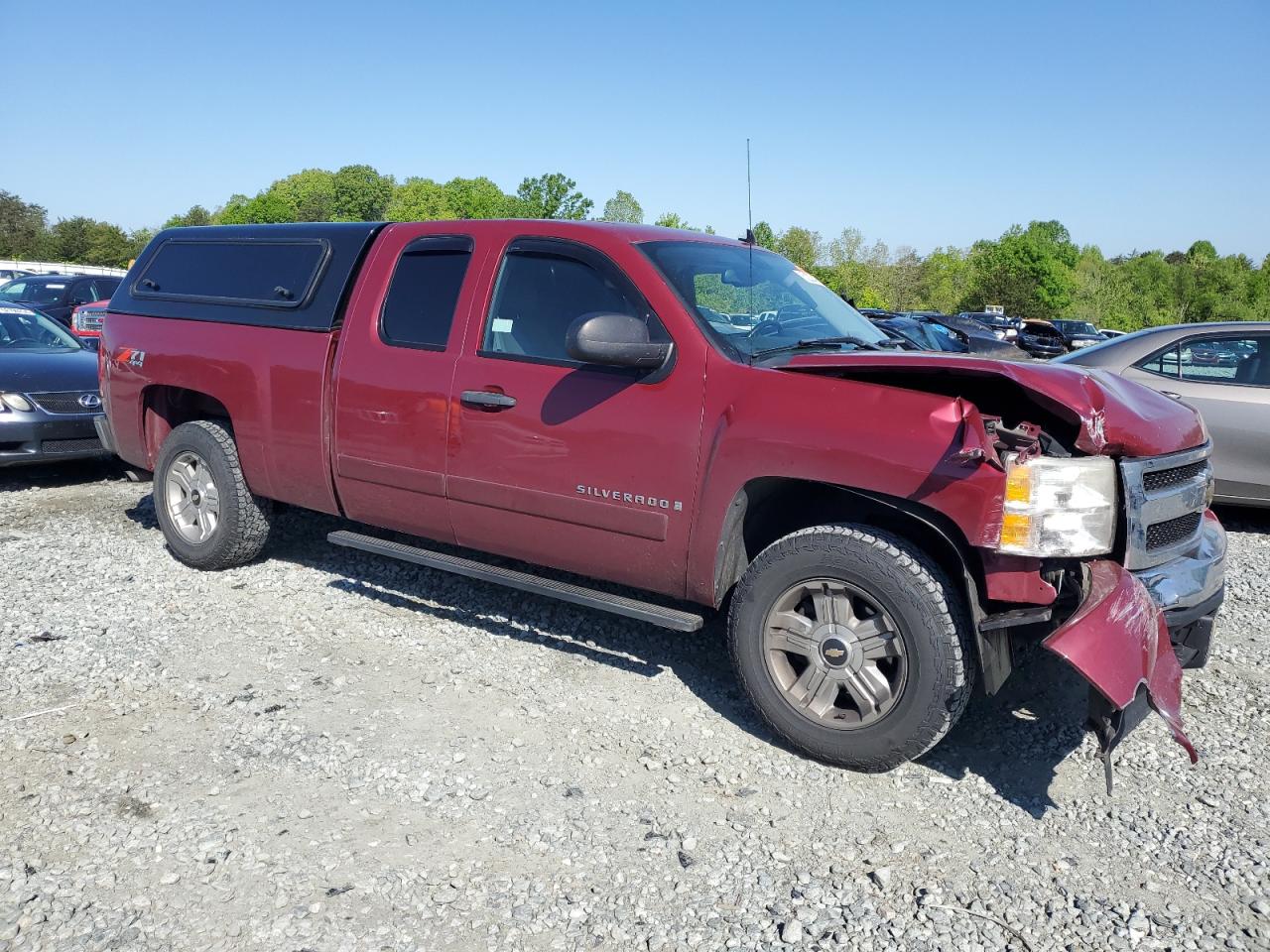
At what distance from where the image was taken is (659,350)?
3.83m

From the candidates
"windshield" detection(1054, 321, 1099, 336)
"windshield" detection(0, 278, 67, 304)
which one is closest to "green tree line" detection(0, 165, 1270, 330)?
"windshield" detection(1054, 321, 1099, 336)

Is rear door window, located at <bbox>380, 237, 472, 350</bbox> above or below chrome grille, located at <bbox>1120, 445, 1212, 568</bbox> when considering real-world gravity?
above

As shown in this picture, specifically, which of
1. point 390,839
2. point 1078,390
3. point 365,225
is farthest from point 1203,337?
point 390,839

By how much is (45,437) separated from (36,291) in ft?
Answer: 35.8

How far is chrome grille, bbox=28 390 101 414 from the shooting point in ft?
26.2

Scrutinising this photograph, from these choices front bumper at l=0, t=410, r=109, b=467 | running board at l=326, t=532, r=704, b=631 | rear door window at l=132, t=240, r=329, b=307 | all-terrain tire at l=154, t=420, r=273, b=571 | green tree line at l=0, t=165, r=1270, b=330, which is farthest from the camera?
green tree line at l=0, t=165, r=1270, b=330

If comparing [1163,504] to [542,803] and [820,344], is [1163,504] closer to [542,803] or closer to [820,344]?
[820,344]

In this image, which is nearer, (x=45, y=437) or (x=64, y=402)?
(x=45, y=437)

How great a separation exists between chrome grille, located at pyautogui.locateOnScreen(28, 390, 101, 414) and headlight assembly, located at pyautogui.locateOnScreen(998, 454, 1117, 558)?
7365 mm

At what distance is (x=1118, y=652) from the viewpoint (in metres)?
3.05

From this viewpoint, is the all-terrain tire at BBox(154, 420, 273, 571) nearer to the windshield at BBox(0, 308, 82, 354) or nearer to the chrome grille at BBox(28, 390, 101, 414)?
the chrome grille at BBox(28, 390, 101, 414)

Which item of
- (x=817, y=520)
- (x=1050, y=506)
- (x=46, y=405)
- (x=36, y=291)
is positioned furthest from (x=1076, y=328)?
(x=1050, y=506)

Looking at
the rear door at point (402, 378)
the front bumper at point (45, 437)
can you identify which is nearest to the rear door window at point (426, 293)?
the rear door at point (402, 378)

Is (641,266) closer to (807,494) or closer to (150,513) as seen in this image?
(807,494)
